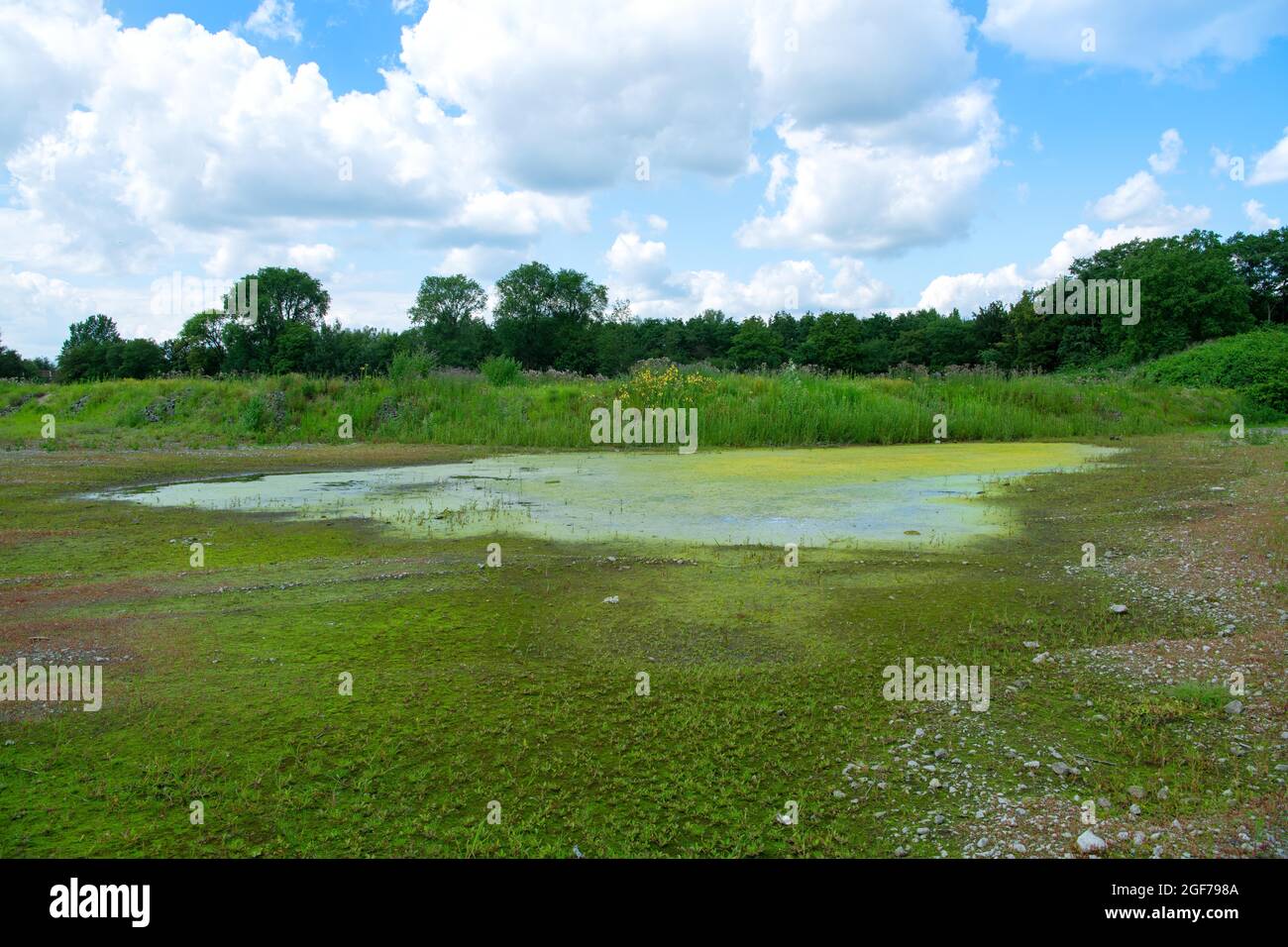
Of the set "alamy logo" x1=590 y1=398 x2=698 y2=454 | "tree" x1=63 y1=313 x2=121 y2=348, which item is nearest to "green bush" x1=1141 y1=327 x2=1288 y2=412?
"alamy logo" x1=590 y1=398 x2=698 y2=454

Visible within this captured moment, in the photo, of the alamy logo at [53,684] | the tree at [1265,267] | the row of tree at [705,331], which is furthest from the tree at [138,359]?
the tree at [1265,267]

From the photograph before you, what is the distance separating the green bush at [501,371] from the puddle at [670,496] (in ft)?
17.9

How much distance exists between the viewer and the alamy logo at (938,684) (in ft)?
10.8

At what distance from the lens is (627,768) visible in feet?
8.91

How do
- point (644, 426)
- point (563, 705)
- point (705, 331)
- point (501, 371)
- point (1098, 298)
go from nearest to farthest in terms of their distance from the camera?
1. point (563, 705)
2. point (644, 426)
3. point (501, 371)
4. point (1098, 298)
5. point (705, 331)

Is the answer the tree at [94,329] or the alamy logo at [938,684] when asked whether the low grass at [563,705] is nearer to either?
the alamy logo at [938,684]

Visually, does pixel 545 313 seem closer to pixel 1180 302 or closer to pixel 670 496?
pixel 1180 302

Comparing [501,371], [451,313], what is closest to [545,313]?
[451,313]

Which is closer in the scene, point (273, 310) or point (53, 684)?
point (53, 684)

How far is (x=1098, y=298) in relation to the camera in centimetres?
3909

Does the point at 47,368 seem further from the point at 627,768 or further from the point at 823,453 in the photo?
the point at 627,768

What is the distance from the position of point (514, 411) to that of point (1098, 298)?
34046 millimetres
